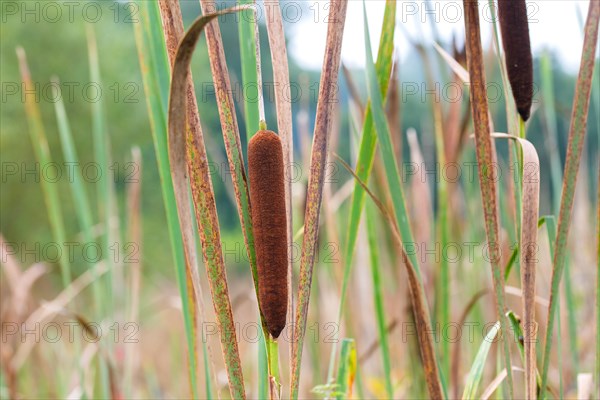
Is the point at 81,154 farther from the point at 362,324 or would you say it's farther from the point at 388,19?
the point at 388,19

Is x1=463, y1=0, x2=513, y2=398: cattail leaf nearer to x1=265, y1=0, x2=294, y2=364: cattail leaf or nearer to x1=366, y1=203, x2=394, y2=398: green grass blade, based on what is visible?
x1=265, y1=0, x2=294, y2=364: cattail leaf

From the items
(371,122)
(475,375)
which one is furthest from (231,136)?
(475,375)

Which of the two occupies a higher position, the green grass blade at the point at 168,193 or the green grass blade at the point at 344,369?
the green grass blade at the point at 168,193

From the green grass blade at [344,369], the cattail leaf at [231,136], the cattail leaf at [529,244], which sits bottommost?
the green grass blade at [344,369]

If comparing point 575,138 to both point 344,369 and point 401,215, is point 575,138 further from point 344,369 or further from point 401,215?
point 344,369

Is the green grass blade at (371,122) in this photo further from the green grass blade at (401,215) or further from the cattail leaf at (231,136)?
the cattail leaf at (231,136)

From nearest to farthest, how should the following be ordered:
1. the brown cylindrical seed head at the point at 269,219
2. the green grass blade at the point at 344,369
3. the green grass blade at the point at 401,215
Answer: the brown cylindrical seed head at the point at 269,219 → the green grass blade at the point at 401,215 → the green grass blade at the point at 344,369

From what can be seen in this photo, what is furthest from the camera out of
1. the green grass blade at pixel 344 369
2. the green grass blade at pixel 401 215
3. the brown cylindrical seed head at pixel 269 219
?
the green grass blade at pixel 344 369

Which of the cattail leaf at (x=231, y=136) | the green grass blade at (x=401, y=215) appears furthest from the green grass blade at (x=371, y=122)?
the cattail leaf at (x=231, y=136)
